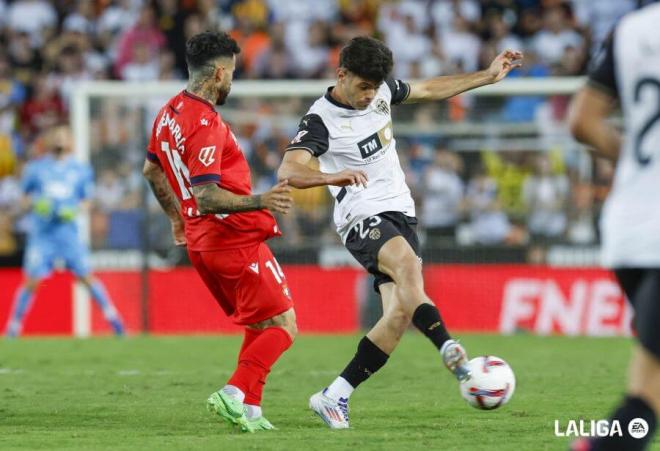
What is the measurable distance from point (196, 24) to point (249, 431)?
15123 mm

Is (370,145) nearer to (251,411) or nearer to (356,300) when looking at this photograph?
(251,411)

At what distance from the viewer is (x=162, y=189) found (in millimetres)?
8281

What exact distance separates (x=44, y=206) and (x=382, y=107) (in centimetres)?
915

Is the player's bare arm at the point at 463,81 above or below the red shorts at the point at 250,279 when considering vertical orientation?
above

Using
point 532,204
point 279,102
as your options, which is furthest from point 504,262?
point 279,102

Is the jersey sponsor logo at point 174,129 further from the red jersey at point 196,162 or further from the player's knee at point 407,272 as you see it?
the player's knee at point 407,272

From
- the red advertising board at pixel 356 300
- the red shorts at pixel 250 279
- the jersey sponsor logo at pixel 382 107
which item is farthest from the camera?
the red advertising board at pixel 356 300

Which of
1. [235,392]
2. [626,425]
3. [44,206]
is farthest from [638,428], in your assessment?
[44,206]

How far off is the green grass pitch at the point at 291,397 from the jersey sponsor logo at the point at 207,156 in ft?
5.14

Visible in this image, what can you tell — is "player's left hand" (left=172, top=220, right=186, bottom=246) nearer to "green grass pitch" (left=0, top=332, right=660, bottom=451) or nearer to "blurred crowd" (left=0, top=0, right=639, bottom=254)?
"green grass pitch" (left=0, top=332, right=660, bottom=451)

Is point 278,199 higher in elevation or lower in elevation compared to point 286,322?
higher

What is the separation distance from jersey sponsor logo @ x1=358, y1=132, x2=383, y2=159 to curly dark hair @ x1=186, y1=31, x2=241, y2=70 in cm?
107

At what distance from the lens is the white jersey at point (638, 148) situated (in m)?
4.53

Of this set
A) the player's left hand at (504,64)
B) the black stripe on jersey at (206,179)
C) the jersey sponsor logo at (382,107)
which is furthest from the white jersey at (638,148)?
the player's left hand at (504,64)
